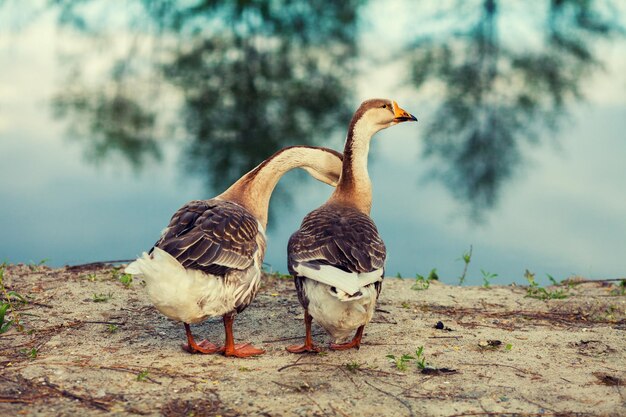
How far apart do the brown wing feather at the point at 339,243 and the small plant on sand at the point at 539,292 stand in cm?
274

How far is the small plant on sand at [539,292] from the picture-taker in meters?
7.32

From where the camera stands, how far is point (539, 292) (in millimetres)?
7668

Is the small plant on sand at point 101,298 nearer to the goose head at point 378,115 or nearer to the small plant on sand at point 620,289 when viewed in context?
the goose head at point 378,115

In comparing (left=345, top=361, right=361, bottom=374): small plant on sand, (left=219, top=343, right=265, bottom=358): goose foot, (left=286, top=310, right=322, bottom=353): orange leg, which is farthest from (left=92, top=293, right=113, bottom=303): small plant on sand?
(left=345, top=361, right=361, bottom=374): small plant on sand

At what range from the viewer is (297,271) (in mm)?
5020

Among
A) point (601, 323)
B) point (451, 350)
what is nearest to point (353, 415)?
point (451, 350)

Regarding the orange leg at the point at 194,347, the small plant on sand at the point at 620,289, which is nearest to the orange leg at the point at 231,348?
the orange leg at the point at 194,347

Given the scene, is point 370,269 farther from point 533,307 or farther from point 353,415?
point 533,307

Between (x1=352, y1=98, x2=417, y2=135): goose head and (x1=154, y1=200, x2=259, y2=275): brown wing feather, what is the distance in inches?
56.6

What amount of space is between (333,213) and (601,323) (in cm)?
297

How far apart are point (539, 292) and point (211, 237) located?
437 centimetres

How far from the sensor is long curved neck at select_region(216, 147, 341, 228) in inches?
236

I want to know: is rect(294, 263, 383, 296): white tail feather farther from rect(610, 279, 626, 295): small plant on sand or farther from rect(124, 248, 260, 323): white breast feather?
rect(610, 279, 626, 295): small plant on sand

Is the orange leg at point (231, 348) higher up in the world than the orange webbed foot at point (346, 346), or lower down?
lower down
